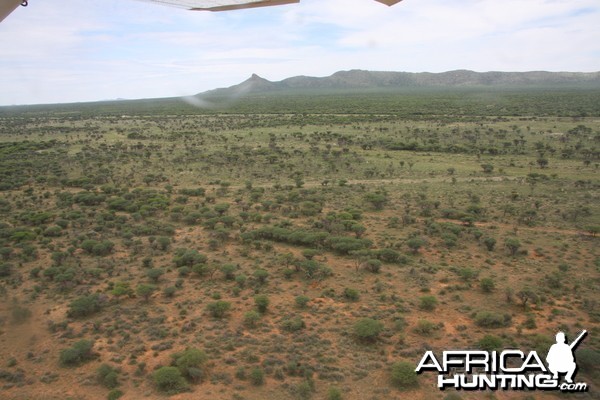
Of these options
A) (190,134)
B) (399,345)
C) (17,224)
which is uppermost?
(190,134)

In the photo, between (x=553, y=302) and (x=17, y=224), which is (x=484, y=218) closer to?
(x=553, y=302)

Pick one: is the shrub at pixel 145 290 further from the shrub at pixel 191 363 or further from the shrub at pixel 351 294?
the shrub at pixel 351 294

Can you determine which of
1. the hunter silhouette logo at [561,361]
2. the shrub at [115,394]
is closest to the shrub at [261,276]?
the shrub at [115,394]

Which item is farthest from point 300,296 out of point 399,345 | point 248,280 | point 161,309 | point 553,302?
point 553,302

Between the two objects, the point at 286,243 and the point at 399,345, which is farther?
the point at 286,243

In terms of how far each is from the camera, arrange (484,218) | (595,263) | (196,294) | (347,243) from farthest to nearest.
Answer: (484,218), (347,243), (595,263), (196,294)

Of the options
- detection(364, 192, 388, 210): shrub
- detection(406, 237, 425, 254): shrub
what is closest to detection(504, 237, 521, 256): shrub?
detection(406, 237, 425, 254): shrub

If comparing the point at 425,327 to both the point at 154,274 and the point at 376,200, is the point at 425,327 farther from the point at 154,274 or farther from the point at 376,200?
the point at 376,200

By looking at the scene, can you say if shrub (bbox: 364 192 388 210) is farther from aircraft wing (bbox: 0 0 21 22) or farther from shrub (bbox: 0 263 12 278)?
aircraft wing (bbox: 0 0 21 22)
